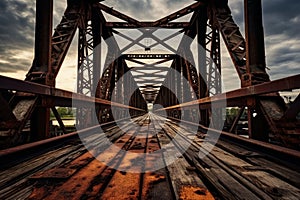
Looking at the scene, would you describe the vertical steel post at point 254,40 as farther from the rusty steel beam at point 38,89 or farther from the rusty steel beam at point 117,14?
the rusty steel beam at point 117,14

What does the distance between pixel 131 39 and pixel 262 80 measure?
1026 cm

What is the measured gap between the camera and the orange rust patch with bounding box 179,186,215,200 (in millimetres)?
1546

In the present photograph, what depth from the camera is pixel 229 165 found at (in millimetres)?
2391

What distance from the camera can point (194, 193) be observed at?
1.62 meters

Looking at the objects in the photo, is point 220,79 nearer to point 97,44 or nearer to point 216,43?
point 216,43

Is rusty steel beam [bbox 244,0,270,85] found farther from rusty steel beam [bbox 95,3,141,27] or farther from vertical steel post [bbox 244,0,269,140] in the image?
rusty steel beam [bbox 95,3,141,27]

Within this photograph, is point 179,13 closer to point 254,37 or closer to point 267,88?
point 254,37

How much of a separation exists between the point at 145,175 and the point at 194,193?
1.98 ft

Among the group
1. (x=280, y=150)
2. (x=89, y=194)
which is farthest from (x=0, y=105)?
(x=280, y=150)

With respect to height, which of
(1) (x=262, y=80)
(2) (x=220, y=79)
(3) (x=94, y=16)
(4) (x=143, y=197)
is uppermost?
(3) (x=94, y=16)

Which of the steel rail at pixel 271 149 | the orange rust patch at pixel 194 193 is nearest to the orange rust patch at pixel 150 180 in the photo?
the orange rust patch at pixel 194 193

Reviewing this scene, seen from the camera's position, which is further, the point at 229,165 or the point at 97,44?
the point at 97,44

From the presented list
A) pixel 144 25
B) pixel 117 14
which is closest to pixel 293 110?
pixel 117 14

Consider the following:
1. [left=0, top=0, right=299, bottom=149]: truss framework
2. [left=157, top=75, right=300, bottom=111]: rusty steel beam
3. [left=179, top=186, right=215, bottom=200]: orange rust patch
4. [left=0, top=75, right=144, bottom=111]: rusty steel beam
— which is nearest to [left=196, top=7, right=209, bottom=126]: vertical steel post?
[left=0, top=0, right=299, bottom=149]: truss framework
